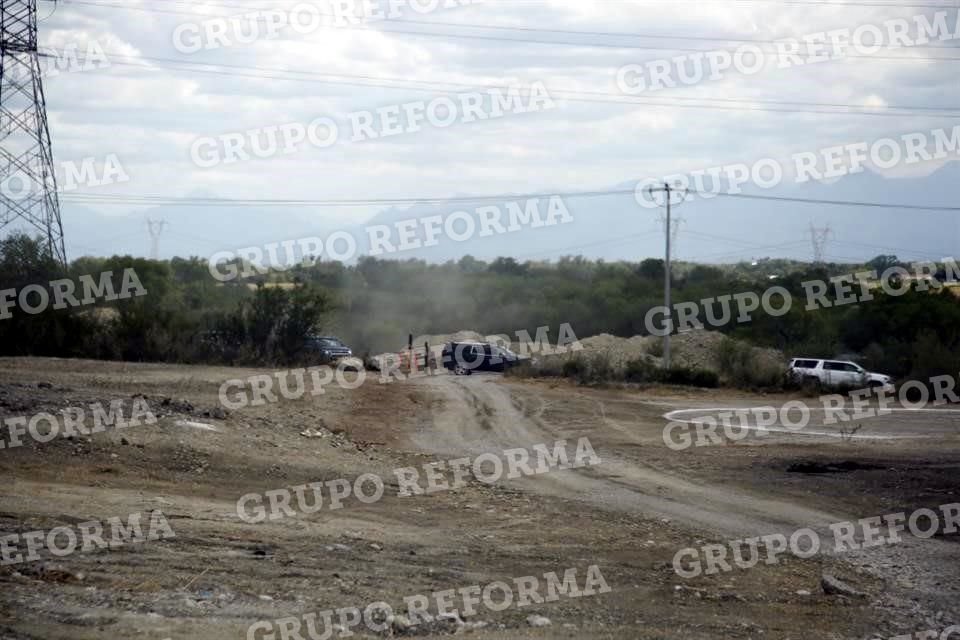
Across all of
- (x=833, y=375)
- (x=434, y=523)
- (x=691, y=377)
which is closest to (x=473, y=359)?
(x=691, y=377)

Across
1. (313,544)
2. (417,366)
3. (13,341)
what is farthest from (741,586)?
(417,366)

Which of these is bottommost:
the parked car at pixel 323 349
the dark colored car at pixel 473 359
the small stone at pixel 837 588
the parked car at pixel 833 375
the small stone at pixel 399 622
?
the small stone at pixel 837 588

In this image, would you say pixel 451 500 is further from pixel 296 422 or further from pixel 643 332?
pixel 643 332

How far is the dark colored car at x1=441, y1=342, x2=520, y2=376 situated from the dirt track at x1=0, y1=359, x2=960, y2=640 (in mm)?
19180

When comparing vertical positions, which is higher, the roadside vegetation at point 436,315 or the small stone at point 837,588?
the roadside vegetation at point 436,315

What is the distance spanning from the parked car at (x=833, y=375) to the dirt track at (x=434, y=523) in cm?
1561

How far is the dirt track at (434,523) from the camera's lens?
9555 mm

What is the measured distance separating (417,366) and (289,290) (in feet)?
27.0

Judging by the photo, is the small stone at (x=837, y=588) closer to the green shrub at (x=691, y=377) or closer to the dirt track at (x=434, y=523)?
the dirt track at (x=434, y=523)

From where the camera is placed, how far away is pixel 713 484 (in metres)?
17.5

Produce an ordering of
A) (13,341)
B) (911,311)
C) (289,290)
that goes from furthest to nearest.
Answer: (911,311) → (289,290) → (13,341)

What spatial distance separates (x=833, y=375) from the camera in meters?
41.4

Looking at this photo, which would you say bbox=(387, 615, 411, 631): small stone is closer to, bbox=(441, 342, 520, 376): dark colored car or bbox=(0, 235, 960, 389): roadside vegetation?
bbox=(0, 235, 960, 389): roadside vegetation

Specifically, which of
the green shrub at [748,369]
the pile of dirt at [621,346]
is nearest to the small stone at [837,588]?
the green shrub at [748,369]
